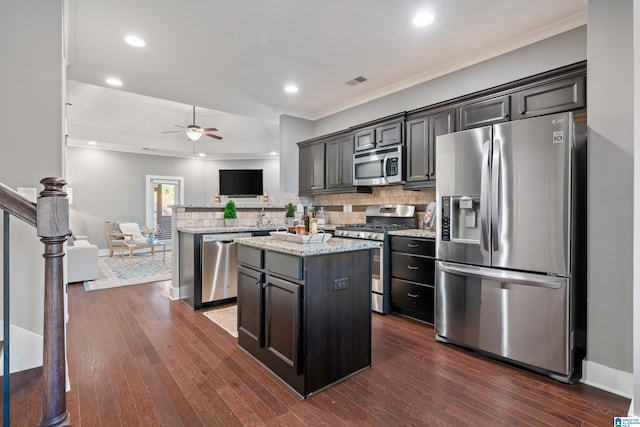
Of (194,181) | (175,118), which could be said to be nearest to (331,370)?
(175,118)

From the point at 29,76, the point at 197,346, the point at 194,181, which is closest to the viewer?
the point at 29,76

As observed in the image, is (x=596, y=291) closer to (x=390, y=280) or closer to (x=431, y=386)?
(x=431, y=386)

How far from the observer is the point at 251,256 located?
250cm

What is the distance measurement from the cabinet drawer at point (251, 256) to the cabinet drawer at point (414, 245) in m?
1.68

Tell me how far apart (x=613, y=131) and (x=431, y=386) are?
6.81 feet

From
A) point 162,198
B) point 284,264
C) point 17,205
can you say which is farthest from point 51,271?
point 162,198

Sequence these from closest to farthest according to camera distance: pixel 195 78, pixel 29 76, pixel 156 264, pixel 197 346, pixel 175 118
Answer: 1. pixel 29 76
2. pixel 197 346
3. pixel 195 78
4. pixel 156 264
5. pixel 175 118

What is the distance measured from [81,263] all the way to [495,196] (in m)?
5.83

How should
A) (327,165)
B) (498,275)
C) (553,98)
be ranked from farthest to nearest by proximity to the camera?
(327,165)
(553,98)
(498,275)

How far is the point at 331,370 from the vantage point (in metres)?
2.12

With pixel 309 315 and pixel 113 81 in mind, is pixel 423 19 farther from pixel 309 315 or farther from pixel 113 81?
pixel 113 81

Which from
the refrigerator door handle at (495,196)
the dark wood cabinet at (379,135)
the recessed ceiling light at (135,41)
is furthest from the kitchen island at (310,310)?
the recessed ceiling light at (135,41)

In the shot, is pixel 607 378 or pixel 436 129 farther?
pixel 436 129

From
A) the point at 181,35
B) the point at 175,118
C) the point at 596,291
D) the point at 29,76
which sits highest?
the point at 175,118
